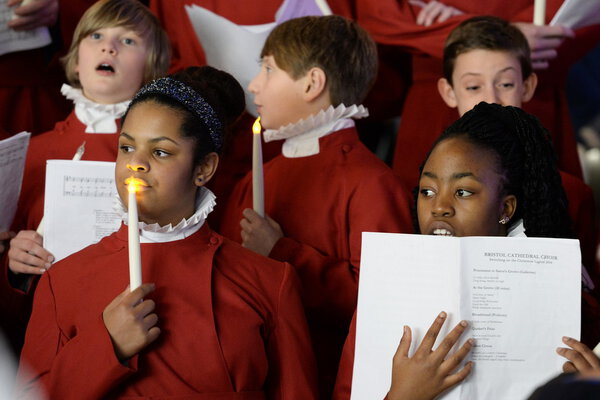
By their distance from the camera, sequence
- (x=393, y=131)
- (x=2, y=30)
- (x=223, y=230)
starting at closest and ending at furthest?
(x=223, y=230) < (x=2, y=30) < (x=393, y=131)

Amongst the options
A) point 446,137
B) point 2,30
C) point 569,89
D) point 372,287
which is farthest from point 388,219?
point 569,89

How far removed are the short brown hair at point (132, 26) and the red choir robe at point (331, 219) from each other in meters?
0.52

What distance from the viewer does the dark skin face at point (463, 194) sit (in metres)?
1.93

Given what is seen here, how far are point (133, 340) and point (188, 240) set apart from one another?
287 mm

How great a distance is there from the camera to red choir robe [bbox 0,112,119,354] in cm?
254

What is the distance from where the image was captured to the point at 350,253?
2477 mm

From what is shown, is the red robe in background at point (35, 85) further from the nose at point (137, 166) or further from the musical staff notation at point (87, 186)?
the nose at point (137, 166)

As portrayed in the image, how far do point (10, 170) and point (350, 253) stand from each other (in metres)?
0.92

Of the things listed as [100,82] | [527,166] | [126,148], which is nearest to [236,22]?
[100,82]

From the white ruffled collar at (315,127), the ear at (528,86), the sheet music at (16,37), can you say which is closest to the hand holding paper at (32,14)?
the sheet music at (16,37)

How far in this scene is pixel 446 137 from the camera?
6.79 feet

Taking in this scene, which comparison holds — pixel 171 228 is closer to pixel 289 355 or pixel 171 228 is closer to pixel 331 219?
pixel 289 355

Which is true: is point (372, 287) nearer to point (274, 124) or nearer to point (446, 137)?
point (446, 137)

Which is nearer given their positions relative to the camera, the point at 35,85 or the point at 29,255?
the point at 29,255
